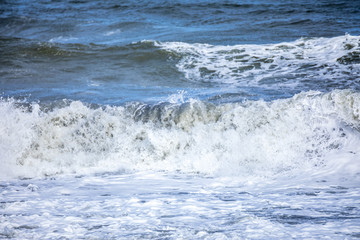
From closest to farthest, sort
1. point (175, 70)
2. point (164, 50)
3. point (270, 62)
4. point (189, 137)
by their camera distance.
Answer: point (189, 137)
point (270, 62)
point (175, 70)
point (164, 50)

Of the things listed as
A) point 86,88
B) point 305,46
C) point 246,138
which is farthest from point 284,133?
point 305,46

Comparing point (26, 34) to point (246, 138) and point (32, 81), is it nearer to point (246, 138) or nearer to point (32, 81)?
point (32, 81)

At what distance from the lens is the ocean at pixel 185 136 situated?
124 inches

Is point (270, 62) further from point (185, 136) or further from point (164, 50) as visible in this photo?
point (185, 136)

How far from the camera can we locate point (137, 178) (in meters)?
4.70

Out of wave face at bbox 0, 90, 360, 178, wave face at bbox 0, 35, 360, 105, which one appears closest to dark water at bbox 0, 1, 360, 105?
wave face at bbox 0, 35, 360, 105

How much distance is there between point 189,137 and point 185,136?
0.20 ft

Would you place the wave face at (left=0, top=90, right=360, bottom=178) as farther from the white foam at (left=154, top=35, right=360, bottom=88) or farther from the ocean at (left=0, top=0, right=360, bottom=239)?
the white foam at (left=154, top=35, right=360, bottom=88)

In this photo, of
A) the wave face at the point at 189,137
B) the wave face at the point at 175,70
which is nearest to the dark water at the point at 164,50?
the wave face at the point at 175,70

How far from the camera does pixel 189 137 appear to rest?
5.79m

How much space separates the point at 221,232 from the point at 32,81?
23.5ft

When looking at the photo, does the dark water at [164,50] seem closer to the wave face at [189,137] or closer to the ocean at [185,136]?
the ocean at [185,136]

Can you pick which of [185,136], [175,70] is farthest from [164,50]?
[185,136]

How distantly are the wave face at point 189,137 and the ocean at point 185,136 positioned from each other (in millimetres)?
20
